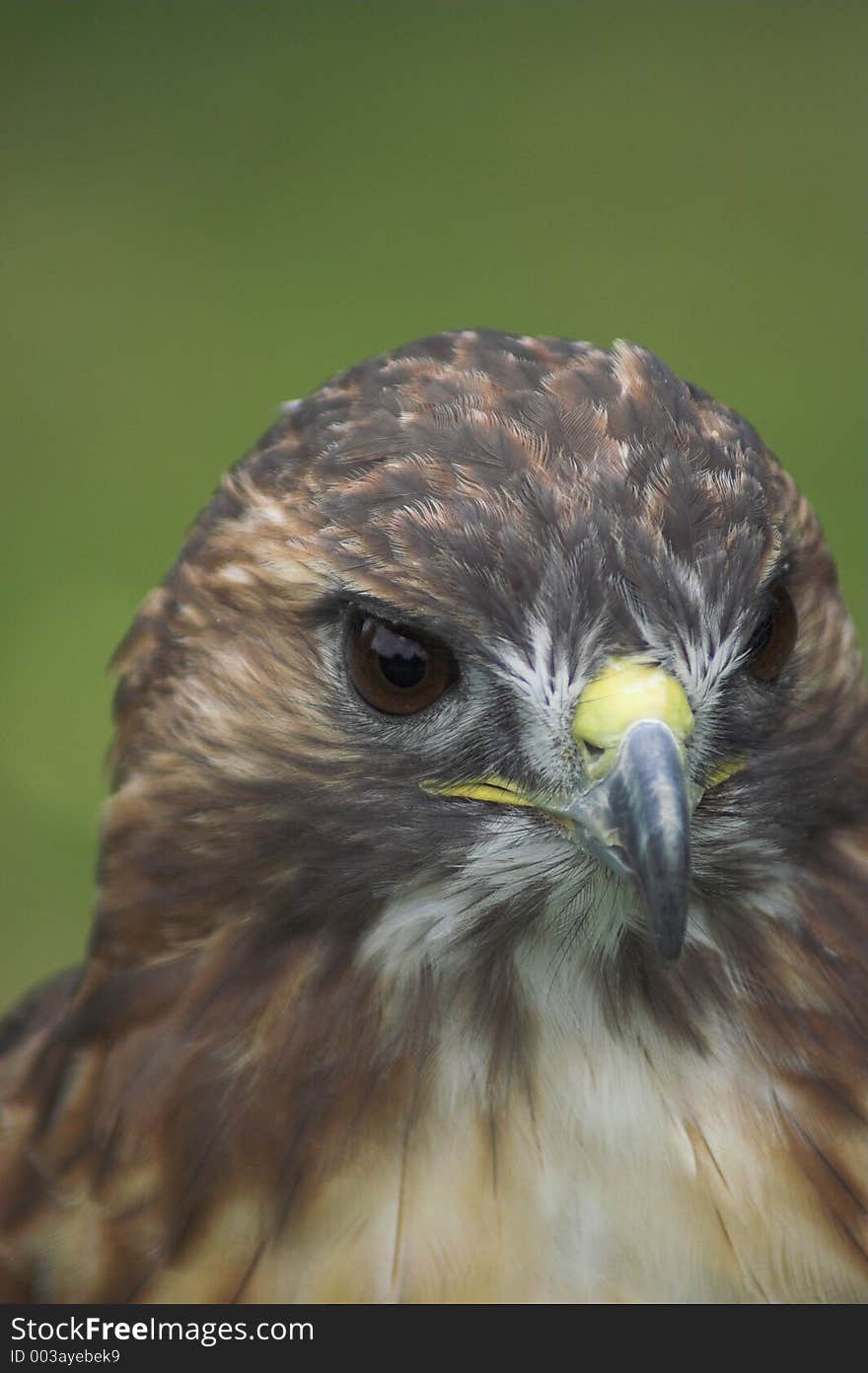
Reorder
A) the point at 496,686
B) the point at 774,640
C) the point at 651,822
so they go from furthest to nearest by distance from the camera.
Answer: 1. the point at 774,640
2. the point at 496,686
3. the point at 651,822

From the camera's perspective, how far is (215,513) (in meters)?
2.40

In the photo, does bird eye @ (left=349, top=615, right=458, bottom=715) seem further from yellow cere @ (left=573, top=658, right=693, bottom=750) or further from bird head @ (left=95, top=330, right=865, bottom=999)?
yellow cere @ (left=573, top=658, right=693, bottom=750)

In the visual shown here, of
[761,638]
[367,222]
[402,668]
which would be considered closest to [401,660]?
[402,668]

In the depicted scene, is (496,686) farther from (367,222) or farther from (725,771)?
(367,222)

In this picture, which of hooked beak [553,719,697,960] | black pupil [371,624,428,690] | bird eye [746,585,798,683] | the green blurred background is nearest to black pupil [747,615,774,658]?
bird eye [746,585,798,683]

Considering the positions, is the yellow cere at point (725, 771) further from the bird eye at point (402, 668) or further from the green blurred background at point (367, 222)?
the green blurred background at point (367, 222)

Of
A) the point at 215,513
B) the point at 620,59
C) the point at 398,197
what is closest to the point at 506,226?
the point at 398,197

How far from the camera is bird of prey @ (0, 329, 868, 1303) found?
208 cm

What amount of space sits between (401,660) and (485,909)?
11.3 inches

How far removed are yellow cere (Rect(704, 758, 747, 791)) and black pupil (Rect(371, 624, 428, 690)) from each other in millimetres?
322

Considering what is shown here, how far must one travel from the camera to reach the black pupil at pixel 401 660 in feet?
6.88

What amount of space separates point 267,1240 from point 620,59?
18.0 ft

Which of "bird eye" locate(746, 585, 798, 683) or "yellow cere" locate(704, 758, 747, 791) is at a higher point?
"bird eye" locate(746, 585, 798, 683)

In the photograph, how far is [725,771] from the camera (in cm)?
213
